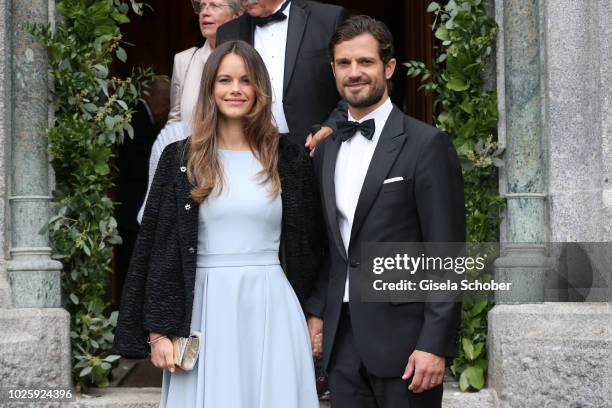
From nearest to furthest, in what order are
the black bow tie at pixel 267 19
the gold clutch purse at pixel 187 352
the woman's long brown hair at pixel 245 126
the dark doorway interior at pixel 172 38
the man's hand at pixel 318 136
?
the gold clutch purse at pixel 187 352
the woman's long brown hair at pixel 245 126
the man's hand at pixel 318 136
the black bow tie at pixel 267 19
the dark doorway interior at pixel 172 38

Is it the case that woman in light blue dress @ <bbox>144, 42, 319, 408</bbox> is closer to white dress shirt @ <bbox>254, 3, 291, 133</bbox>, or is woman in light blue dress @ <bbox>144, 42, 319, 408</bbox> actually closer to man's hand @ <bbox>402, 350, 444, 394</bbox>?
man's hand @ <bbox>402, 350, 444, 394</bbox>

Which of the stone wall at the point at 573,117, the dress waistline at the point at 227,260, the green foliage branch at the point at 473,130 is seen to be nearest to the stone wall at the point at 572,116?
the stone wall at the point at 573,117

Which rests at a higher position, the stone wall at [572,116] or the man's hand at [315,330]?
the stone wall at [572,116]

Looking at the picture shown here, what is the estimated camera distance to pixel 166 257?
3771mm

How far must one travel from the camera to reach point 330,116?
15.7ft

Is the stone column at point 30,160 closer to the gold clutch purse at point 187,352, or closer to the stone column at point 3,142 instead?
the stone column at point 3,142

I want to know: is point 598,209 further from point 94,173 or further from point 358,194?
point 94,173

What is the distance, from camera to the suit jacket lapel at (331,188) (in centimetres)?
384

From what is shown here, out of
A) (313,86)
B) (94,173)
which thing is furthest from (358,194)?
(94,173)

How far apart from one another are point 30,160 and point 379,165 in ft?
8.43

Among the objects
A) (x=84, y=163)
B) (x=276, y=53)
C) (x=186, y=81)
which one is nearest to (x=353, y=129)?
(x=276, y=53)

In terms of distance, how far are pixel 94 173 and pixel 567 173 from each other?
2.58 metres

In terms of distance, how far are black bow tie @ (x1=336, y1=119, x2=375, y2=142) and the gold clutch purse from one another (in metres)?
0.95

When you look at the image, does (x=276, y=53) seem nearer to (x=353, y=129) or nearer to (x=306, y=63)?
(x=306, y=63)
